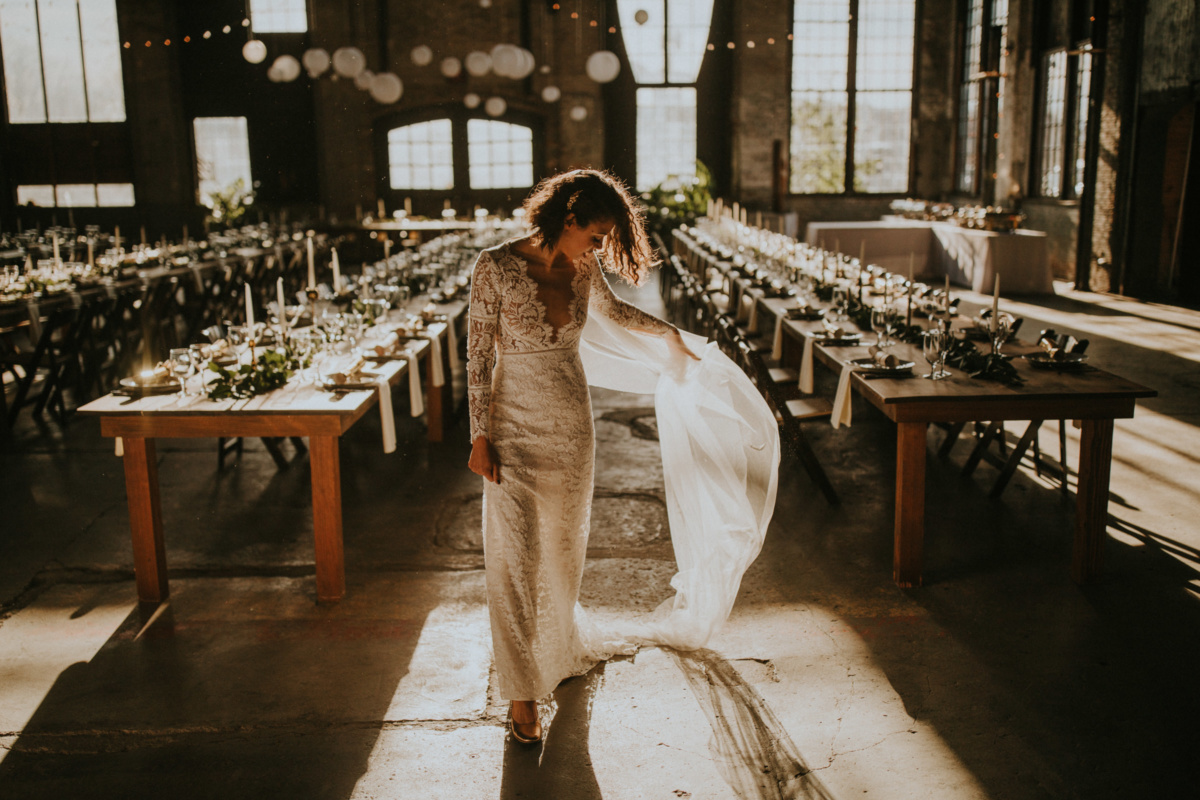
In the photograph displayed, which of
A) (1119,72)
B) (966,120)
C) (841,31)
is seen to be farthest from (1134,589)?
(841,31)

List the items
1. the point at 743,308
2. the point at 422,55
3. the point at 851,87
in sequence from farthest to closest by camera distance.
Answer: the point at 851,87
the point at 422,55
the point at 743,308

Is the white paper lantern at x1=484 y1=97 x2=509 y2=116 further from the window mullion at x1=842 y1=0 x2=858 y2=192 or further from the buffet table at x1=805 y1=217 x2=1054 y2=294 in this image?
the buffet table at x1=805 y1=217 x2=1054 y2=294

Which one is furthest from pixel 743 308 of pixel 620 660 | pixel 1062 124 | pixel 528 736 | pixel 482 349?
pixel 1062 124

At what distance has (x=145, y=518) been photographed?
344cm

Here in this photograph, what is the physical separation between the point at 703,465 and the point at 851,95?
16.4 metres

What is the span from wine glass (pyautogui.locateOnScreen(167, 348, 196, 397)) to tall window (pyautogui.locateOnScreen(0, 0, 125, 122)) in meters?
16.6

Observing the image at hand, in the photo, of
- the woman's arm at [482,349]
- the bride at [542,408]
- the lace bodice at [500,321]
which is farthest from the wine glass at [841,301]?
the woman's arm at [482,349]

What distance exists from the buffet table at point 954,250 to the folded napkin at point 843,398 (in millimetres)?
6725

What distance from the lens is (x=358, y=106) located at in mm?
17891

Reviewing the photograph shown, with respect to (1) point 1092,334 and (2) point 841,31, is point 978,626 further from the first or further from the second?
(2) point 841,31

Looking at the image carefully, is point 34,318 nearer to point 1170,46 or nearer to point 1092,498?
point 1092,498

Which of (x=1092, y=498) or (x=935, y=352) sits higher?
(x=935, y=352)

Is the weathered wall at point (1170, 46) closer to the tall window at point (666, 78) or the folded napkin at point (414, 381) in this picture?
the folded napkin at point (414, 381)

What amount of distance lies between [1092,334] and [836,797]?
7.53 metres
